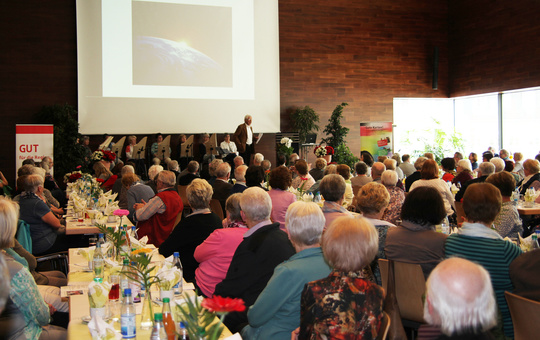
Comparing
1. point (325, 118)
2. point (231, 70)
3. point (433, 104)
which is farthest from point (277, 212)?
point (433, 104)

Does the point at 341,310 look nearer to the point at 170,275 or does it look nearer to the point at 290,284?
the point at 290,284

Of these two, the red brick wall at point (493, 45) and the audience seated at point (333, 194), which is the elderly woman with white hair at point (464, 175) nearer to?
the audience seated at point (333, 194)

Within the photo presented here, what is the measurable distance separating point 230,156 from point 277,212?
757 cm

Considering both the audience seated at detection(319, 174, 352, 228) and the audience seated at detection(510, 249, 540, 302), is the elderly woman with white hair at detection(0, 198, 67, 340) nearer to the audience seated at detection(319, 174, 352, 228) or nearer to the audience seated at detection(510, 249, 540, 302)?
the audience seated at detection(319, 174, 352, 228)

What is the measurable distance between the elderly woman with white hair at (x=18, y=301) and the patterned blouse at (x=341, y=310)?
151 cm

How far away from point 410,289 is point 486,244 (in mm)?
571

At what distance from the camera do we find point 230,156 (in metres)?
13.2

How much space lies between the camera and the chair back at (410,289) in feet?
10.7

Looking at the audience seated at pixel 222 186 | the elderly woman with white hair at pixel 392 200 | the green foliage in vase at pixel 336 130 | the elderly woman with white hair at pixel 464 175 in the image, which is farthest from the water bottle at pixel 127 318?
the green foliage in vase at pixel 336 130

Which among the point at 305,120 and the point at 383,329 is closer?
the point at 383,329

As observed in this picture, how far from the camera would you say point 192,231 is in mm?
4102

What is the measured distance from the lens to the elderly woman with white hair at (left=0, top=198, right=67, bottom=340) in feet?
8.68

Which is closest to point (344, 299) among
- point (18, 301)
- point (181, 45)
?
point (18, 301)

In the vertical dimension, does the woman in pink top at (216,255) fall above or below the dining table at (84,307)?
above
